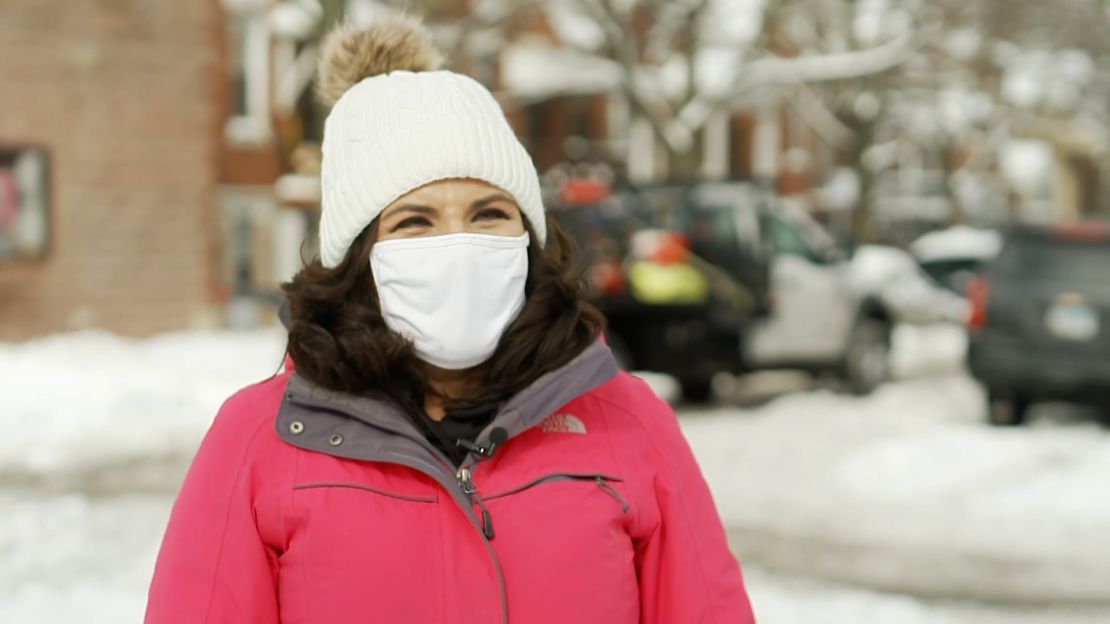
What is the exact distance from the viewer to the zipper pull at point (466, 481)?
89.2 inches

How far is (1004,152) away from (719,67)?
98.6 ft

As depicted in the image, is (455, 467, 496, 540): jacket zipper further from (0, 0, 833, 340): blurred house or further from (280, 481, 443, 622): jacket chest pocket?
(0, 0, 833, 340): blurred house

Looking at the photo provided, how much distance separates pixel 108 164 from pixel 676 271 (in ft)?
36.2

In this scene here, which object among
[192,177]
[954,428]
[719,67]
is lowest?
[954,428]

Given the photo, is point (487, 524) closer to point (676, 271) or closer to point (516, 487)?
point (516, 487)

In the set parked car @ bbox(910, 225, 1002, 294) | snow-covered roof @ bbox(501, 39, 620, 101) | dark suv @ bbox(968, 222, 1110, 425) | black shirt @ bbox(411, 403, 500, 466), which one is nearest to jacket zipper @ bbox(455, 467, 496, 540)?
black shirt @ bbox(411, 403, 500, 466)

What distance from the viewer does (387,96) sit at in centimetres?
257

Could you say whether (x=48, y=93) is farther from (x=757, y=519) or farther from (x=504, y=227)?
(x=504, y=227)

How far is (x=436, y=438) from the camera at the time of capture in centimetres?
243

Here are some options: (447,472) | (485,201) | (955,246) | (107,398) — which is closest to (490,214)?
(485,201)

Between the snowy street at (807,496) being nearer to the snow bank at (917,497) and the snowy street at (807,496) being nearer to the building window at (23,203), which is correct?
the snow bank at (917,497)

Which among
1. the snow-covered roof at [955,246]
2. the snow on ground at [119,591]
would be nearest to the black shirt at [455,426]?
the snow on ground at [119,591]

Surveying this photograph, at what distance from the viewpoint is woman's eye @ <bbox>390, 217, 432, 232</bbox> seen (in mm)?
2518

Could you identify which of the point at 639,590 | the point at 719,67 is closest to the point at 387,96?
the point at 639,590
